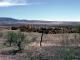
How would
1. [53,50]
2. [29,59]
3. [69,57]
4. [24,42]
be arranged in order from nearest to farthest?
[69,57] → [29,59] → [53,50] → [24,42]

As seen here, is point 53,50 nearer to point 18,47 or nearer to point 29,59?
point 18,47

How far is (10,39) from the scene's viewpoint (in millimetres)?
38312

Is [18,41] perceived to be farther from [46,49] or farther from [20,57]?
[20,57]

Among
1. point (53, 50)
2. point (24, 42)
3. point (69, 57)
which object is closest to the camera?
point (69, 57)

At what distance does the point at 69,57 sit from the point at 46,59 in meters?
4.81

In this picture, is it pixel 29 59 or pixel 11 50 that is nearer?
pixel 29 59

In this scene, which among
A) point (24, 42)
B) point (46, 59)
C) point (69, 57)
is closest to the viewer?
point (69, 57)

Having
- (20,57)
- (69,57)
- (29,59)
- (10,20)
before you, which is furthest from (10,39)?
(10,20)

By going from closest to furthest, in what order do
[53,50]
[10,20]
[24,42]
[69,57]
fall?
1. [69,57]
2. [53,50]
3. [24,42]
4. [10,20]

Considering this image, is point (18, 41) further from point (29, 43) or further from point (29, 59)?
point (29, 59)

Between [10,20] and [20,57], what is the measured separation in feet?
431

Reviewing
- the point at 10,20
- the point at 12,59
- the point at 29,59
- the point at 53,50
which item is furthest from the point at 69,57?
the point at 10,20

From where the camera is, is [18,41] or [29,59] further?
[18,41]

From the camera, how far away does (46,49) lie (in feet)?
119
